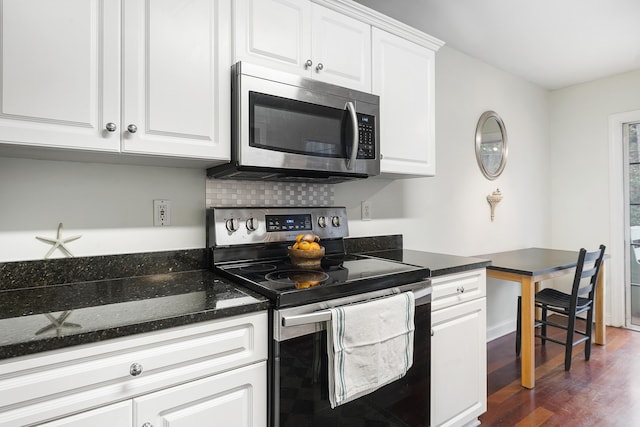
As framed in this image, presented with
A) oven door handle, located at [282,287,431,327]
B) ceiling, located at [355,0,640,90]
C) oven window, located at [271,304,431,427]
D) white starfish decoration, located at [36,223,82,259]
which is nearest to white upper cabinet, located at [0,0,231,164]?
white starfish decoration, located at [36,223,82,259]

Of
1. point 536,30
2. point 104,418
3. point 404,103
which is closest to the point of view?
point 104,418

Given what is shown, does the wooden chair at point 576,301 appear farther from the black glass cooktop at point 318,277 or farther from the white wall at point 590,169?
the black glass cooktop at point 318,277

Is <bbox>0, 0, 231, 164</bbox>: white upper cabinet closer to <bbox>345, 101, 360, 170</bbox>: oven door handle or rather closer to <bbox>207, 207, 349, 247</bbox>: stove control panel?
<bbox>207, 207, 349, 247</bbox>: stove control panel

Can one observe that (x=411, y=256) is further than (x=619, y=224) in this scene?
No

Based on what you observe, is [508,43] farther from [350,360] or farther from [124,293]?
[124,293]

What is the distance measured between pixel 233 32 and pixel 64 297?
1124 mm

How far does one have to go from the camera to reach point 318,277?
1436 mm

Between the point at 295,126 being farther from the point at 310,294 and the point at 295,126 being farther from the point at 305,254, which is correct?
the point at 310,294

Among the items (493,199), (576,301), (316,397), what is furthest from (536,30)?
(316,397)

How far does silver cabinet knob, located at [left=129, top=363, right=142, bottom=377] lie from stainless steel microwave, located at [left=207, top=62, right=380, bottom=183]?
0.76 metres

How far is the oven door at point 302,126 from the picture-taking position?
4.72 ft

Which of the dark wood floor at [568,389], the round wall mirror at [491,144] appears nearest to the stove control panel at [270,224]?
the dark wood floor at [568,389]

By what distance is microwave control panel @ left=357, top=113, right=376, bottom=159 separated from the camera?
5.81 feet

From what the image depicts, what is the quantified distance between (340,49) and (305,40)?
20 centimetres
